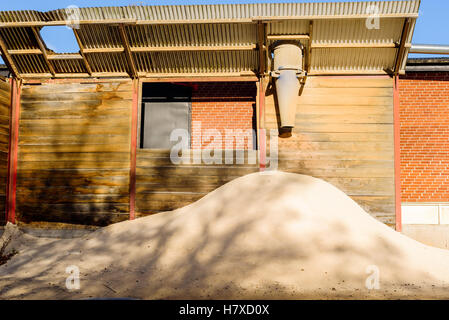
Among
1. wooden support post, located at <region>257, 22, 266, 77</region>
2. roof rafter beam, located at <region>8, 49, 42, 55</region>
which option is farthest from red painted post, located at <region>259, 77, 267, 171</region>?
roof rafter beam, located at <region>8, 49, 42, 55</region>

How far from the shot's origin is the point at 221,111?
31.4ft

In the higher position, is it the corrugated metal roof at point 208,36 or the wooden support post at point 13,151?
the corrugated metal roof at point 208,36

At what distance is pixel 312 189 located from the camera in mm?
6594

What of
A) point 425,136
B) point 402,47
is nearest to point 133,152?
point 402,47

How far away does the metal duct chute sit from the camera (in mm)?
7203

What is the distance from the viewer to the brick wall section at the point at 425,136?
29.9 ft

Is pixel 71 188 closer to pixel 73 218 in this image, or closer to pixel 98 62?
pixel 73 218

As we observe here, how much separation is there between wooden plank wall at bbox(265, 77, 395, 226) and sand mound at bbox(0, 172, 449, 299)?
0.56 meters

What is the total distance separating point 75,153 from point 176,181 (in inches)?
95.0

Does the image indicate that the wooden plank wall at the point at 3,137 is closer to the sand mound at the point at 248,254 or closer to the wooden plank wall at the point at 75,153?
the wooden plank wall at the point at 75,153

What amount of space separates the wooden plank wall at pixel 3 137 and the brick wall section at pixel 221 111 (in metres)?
4.57

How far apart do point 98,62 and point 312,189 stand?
5565 millimetres

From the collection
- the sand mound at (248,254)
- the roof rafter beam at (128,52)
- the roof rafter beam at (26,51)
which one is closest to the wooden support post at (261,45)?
the sand mound at (248,254)
